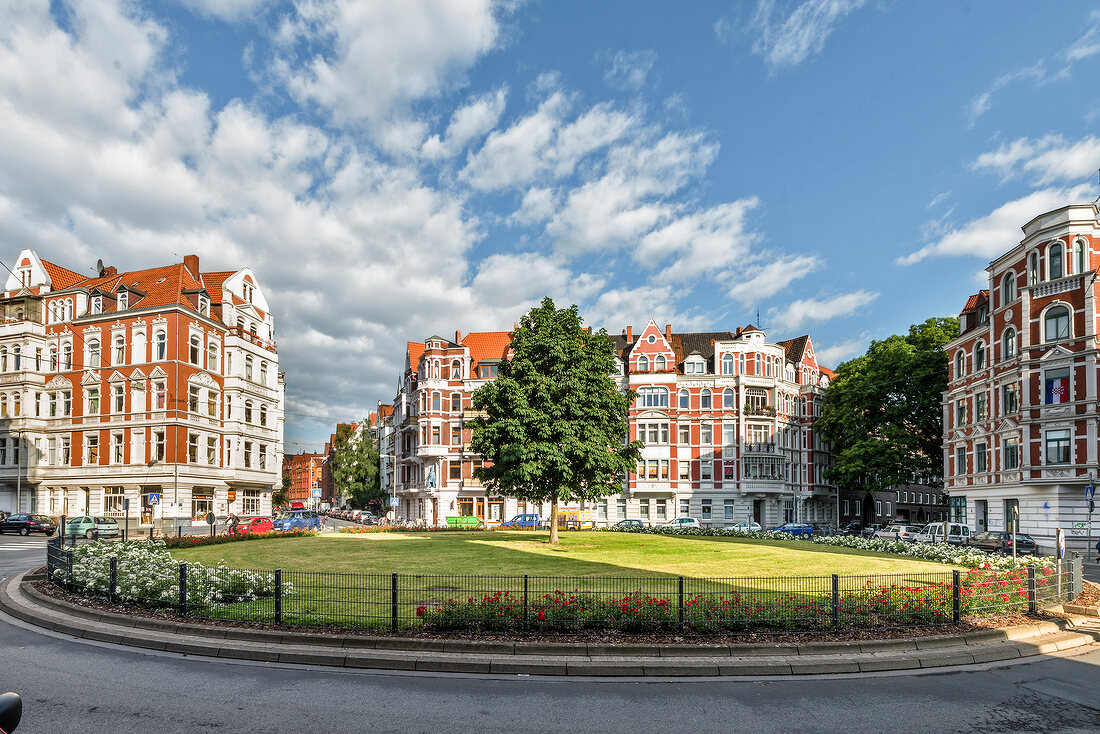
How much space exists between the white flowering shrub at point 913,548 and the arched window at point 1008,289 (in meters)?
19.8

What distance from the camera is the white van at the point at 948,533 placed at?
38.5 m

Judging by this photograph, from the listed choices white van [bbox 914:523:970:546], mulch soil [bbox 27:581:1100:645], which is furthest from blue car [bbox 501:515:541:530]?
mulch soil [bbox 27:581:1100:645]

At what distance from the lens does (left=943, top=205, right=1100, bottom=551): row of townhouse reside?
38.2 m

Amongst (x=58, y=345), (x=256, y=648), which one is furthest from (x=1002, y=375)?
(x=58, y=345)

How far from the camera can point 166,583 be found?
14438 millimetres

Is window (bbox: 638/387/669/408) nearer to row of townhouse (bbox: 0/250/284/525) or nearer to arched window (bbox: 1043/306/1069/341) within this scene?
arched window (bbox: 1043/306/1069/341)

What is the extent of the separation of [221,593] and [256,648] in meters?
3.07

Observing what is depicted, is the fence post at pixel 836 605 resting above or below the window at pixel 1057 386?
below

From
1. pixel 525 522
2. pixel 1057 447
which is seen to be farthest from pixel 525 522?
pixel 1057 447

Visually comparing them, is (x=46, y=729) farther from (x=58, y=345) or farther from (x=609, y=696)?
(x=58, y=345)

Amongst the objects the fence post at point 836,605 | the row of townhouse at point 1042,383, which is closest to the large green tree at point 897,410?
the row of townhouse at point 1042,383

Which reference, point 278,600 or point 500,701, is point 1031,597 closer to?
point 500,701

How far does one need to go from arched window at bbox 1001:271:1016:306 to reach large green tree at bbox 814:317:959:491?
38.7ft

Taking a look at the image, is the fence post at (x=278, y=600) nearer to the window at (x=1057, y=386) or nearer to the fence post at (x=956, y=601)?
the fence post at (x=956, y=601)
